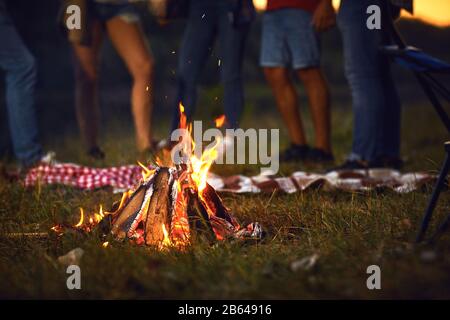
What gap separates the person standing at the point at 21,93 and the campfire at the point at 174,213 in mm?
2008

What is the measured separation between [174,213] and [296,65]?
93.8 inches

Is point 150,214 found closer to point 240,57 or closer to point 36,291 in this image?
point 36,291

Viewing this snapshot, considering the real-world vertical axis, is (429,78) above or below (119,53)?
above

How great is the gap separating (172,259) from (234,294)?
43cm

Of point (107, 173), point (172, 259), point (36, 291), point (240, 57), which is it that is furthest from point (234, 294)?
point (240, 57)

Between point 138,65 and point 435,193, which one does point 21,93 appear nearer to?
point 138,65

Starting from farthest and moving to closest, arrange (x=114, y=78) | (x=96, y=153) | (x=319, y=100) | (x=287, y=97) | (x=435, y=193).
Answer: (x=114, y=78)
(x=96, y=153)
(x=287, y=97)
(x=319, y=100)
(x=435, y=193)

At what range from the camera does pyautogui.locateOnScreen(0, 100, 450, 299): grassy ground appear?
2.21 m

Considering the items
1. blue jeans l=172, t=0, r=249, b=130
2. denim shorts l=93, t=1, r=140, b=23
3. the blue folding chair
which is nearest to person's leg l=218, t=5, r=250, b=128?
blue jeans l=172, t=0, r=249, b=130

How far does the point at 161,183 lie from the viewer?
9.79ft

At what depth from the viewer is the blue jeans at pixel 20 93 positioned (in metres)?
4.85

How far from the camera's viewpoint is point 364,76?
14.7 ft

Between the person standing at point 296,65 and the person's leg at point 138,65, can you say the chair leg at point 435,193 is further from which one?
the person's leg at point 138,65

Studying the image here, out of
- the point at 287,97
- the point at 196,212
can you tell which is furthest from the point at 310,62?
the point at 196,212
